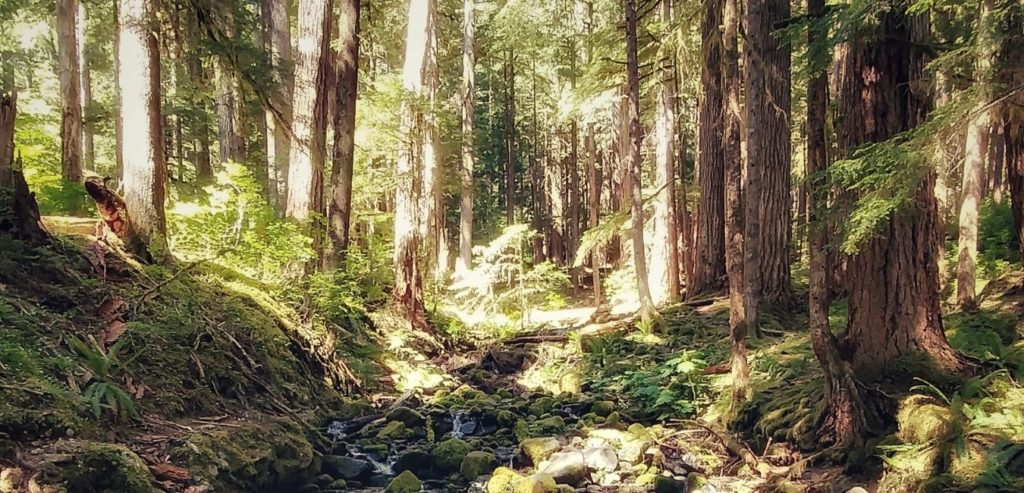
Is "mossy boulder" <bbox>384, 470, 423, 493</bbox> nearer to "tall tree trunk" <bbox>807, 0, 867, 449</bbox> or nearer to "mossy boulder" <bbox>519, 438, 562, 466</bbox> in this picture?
"mossy boulder" <bbox>519, 438, 562, 466</bbox>

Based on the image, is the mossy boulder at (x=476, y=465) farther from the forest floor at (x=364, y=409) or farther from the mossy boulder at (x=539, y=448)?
the mossy boulder at (x=539, y=448)

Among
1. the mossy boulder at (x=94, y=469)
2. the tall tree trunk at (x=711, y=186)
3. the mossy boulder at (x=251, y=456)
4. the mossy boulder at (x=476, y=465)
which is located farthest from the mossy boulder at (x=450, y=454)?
the tall tree trunk at (x=711, y=186)

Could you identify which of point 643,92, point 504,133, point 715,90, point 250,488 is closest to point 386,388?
point 250,488

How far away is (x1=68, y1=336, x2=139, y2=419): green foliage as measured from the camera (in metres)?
4.82

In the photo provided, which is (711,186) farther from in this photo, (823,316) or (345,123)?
(823,316)

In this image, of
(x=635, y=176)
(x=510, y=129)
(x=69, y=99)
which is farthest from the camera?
(x=510, y=129)

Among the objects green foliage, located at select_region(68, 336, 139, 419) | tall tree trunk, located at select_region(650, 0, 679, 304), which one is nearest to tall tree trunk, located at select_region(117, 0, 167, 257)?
green foliage, located at select_region(68, 336, 139, 419)

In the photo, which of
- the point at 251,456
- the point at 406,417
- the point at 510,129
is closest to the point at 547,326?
the point at 406,417

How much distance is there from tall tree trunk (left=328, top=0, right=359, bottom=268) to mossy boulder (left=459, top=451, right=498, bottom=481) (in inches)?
220

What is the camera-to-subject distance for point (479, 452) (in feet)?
24.3

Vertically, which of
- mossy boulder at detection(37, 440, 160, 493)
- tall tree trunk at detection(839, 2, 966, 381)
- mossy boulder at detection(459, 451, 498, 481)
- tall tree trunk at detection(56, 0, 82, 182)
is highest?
tall tree trunk at detection(56, 0, 82, 182)

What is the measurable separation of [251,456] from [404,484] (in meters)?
1.49

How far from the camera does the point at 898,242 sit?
5.97 m

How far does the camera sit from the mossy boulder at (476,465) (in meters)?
7.04
